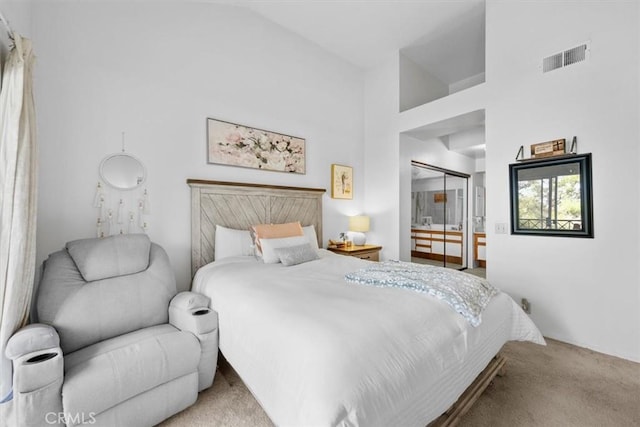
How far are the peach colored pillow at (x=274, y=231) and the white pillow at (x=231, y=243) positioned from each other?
0.13 meters

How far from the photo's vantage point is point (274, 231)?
9.58 feet

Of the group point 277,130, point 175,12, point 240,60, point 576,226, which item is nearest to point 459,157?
point 576,226

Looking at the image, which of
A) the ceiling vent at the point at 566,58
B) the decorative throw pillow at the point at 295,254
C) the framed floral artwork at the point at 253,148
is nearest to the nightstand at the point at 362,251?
the decorative throw pillow at the point at 295,254

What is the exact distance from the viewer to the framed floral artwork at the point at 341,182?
4043 mm

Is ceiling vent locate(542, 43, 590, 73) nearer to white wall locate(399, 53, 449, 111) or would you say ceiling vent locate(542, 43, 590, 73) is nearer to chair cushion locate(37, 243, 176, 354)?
white wall locate(399, 53, 449, 111)

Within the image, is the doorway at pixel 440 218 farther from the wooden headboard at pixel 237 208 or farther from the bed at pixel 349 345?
the bed at pixel 349 345

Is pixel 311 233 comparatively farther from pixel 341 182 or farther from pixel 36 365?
pixel 36 365

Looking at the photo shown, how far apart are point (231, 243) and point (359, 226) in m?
1.99

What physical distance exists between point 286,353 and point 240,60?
127 inches

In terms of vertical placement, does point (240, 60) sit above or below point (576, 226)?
above

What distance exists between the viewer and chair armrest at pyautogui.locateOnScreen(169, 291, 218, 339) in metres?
1.73

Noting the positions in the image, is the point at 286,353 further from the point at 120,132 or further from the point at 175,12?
the point at 175,12

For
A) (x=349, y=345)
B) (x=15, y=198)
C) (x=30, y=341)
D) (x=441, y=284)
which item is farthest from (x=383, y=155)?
(x=30, y=341)

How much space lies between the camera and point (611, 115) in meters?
2.30
